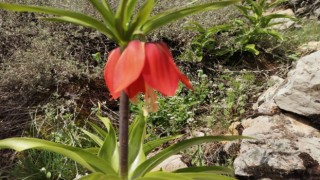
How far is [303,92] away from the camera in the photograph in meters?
2.98

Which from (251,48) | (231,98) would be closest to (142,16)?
(231,98)

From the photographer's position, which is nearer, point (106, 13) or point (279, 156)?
point (106, 13)

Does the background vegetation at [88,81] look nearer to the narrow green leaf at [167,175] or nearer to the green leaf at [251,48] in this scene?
the green leaf at [251,48]

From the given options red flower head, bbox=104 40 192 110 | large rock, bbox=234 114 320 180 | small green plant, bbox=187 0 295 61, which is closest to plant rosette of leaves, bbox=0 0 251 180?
red flower head, bbox=104 40 192 110

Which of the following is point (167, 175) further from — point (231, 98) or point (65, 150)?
point (231, 98)

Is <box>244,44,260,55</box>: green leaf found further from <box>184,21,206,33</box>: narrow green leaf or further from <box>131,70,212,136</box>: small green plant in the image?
<box>131,70,212,136</box>: small green plant

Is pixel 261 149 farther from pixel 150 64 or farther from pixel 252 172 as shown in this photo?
pixel 150 64

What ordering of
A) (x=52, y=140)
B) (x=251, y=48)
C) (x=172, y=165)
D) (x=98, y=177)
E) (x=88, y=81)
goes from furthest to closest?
1. (x=251, y=48)
2. (x=88, y=81)
3. (x=52, y=140)
4. (x=172, y=165)
5. (x=98, y=177)

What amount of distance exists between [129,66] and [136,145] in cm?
72

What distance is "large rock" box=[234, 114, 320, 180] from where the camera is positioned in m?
2.46

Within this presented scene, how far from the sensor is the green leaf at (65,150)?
1605 millimetres

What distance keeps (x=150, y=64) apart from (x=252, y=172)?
4.72 ft

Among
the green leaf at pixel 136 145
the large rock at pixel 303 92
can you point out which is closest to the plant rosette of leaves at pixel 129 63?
the green leaf at pixel 136 145

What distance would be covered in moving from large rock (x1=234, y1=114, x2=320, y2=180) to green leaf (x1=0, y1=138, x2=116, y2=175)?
3.51 ft
